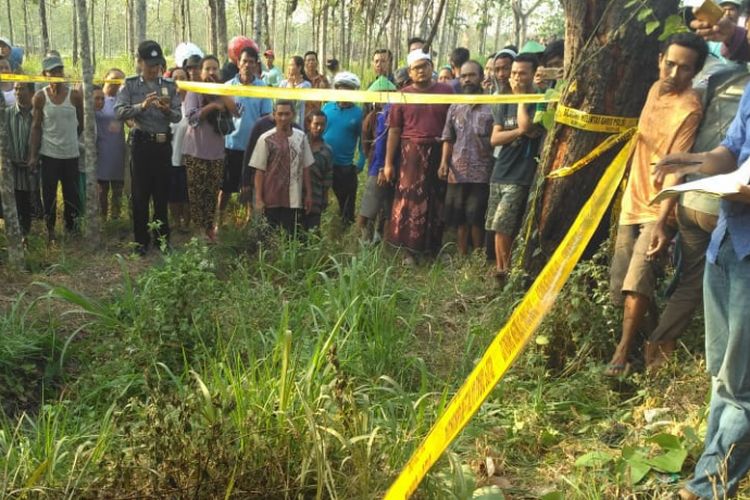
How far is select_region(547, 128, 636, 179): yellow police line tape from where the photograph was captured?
144 inches

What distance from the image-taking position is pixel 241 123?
676cm

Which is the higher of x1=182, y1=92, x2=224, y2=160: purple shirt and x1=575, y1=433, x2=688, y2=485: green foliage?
x1=182, y1=92, x2=224, y2=160: purple shirt

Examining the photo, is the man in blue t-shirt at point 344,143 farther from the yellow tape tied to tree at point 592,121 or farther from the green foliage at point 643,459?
the green foliage at point 643,459

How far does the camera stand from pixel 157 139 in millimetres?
5836

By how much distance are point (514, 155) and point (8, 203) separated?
3.54 metres

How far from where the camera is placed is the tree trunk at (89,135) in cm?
580

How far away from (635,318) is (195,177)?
4008 millimetres

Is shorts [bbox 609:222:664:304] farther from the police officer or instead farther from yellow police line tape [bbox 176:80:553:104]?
the police officer

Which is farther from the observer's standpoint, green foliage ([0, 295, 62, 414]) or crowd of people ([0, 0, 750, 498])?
green foliage ([0, 295, 62, 414])

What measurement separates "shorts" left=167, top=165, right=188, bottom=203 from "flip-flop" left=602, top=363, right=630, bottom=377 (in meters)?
4.23

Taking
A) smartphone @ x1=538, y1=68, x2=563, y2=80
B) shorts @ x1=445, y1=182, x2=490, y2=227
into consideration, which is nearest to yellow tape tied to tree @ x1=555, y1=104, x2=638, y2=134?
smartphone @ x1=538, y1=68, x2=563, y2=80

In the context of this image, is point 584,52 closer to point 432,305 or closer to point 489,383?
point 432,305

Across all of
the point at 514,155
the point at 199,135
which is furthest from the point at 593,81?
the point at 199,135

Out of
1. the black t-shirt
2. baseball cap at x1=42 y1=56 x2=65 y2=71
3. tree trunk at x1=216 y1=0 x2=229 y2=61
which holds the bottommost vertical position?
the black t-shirt
